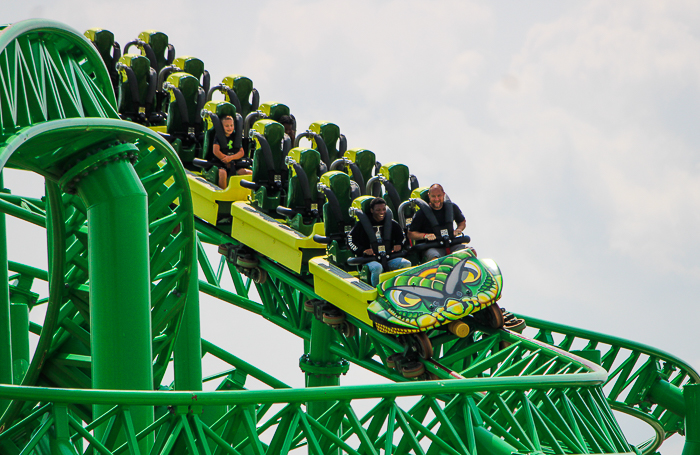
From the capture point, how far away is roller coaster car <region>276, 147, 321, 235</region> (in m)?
9.73

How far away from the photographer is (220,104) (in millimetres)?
11055

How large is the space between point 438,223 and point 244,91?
4.58 m

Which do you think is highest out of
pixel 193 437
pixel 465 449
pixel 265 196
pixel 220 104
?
pixel 220 104

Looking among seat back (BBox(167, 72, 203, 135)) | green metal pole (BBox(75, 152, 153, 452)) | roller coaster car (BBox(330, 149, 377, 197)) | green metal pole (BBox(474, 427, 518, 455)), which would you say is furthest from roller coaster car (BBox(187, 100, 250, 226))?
green metal pole (BBox(474, 427, 518, 455))

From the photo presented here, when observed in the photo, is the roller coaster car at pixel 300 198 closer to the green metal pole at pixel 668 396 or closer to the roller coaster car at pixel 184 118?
the roller coaster car at pixel 184 118

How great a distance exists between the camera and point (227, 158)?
1089 centimetres

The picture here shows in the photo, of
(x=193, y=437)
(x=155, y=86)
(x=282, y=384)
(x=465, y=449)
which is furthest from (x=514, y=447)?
(x=155, y=86)

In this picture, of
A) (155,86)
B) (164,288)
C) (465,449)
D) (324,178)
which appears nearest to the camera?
(465,449)

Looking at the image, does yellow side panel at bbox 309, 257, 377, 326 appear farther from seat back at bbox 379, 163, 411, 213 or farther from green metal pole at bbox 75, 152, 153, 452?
green metal pole at bbox 75, 152, 153, 452

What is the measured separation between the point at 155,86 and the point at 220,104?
Answer: 1980 millimetres

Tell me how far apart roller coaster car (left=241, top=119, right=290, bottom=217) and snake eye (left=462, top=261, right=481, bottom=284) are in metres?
2.36

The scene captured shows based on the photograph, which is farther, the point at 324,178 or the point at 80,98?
the point at 324,178

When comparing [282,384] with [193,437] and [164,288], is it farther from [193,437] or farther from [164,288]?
[193,437]

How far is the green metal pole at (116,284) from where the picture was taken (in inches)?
257
